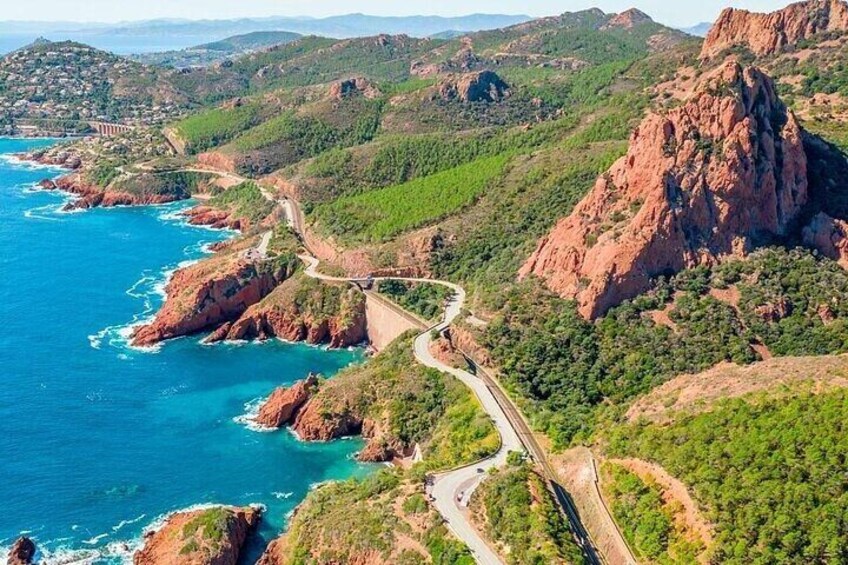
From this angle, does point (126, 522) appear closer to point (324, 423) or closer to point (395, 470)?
point (324, 423)

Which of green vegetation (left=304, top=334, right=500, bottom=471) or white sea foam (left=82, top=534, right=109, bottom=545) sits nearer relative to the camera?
white sea foam (left=82, top=534, right=109, bottom=545)

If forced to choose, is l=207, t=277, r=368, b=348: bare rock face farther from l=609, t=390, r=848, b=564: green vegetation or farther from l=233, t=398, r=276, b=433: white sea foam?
l=609, t=390, r=848, b=564: green vegetation

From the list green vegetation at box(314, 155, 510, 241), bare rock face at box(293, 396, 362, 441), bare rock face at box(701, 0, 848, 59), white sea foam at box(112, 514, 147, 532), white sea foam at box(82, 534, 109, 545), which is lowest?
white sea foam at box(82, 534, 109, 545)

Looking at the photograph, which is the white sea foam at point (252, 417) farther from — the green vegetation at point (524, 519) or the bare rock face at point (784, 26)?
the bare rock face at point (784, 26)

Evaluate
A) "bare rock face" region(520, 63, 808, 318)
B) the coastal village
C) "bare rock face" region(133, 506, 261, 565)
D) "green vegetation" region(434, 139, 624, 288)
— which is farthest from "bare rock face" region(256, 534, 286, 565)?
"green vegetation" region(434, 139, 624, 288)

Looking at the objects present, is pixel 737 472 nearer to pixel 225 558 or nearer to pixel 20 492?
pixel 225 558

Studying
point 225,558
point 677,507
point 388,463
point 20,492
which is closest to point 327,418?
point 388,463
